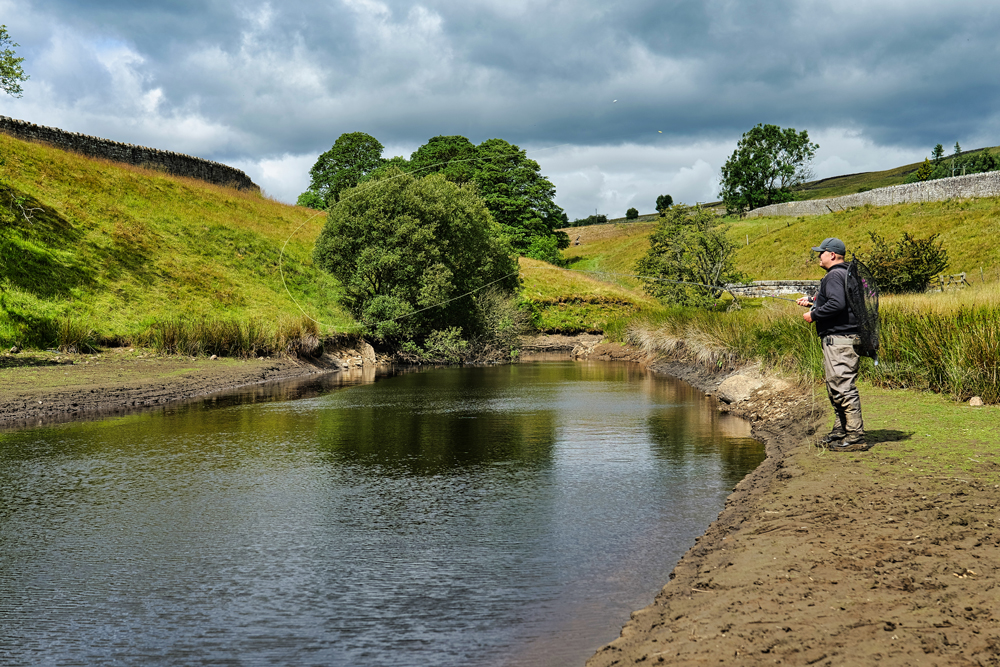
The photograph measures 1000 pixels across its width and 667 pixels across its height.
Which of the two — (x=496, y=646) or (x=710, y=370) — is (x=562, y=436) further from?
(x=710, y=370)

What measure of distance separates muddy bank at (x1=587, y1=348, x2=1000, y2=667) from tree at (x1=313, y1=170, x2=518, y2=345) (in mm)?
25739

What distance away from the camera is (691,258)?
1671 inches

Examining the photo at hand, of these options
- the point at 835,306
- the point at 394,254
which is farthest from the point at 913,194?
the point at 835,306

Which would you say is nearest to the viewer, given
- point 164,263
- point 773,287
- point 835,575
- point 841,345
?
point 835,575

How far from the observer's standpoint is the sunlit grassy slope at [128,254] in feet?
81.0

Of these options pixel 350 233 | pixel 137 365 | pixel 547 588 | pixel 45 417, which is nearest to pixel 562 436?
pixel 547 588

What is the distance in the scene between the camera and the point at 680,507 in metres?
8.29

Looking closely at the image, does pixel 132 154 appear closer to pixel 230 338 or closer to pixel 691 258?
pixel 230 338

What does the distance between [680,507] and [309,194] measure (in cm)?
7125

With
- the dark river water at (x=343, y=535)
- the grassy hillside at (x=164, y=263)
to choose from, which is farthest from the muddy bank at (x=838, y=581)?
the grassy hillside at (x=164, y=263)

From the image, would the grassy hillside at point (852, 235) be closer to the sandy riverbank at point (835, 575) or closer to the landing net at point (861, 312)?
the landing net at point (861, 312)

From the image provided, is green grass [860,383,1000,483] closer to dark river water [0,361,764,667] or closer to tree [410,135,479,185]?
dark river water [0,361,764,667]

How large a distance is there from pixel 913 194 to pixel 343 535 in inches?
3122

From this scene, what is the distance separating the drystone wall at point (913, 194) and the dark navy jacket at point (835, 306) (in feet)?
227
